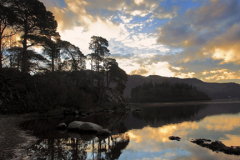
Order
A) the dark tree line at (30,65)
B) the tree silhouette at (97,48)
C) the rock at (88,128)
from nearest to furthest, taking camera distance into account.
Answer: the rock at (88,128) < the dark tree line at (30,65) < the tree silhouette at (97,48)

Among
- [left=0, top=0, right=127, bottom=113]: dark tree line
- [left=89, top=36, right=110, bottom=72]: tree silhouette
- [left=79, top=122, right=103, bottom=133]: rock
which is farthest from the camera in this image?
[left=89, top=36, right=110, bottom=72]: tree silhouette

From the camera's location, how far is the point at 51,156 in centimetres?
731

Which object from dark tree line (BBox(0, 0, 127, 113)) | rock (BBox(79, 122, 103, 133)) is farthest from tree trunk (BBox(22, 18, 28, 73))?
rock (BBox(79, 122, 103, 133))

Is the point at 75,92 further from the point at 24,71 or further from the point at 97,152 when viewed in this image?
the point at 97,152

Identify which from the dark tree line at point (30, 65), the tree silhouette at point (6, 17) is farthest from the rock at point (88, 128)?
the tree silhouette at point (6, 17)

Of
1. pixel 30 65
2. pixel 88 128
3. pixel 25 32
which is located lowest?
pixel 88 128

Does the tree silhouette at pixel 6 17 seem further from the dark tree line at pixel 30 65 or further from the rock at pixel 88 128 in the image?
the rock at pixel 88 128

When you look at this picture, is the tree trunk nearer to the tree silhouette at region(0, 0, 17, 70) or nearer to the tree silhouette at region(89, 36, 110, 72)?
the tree silhouette at region(0, 0, 17, 70)

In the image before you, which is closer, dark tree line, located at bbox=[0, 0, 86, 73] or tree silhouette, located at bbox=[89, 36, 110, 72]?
dark tree line, located at bbox=[0, 0, 86, 73]

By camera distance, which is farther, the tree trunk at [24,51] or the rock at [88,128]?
the tree trunk at [24,51]

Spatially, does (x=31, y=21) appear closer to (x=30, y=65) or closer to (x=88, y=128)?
(x=30, y=65)

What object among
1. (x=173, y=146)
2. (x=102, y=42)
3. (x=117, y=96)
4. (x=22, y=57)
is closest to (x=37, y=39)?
(x=22, y=57)

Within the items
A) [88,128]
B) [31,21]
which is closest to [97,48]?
[31,21]

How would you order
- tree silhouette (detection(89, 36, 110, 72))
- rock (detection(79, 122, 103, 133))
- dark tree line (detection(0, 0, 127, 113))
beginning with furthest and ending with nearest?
1. tree silhouette (detection(89, 36, 110, 72))
2. dark tree line (detection(0, 0, 127, 113))
3. rock (detection(79, 122, 103, 133))
